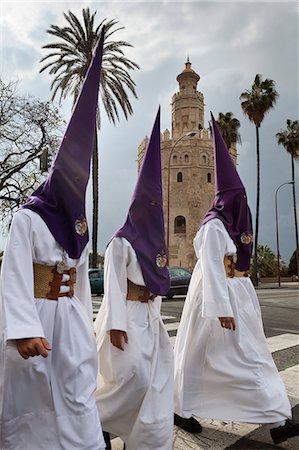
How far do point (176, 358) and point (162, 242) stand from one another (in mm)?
1176

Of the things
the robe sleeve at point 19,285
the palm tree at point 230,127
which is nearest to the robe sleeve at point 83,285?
the robe sleeve at point 19,285

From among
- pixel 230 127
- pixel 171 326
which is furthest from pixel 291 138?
→ pixel 171 326

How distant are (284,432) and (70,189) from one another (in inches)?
96.3

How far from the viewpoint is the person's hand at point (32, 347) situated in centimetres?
235

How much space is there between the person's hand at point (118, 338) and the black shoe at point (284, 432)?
1.38 metres

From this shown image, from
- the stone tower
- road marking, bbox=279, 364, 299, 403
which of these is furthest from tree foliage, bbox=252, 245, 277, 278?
road marking, bbox=279, 364, 299, 403

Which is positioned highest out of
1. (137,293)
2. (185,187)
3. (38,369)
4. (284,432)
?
(185,187)

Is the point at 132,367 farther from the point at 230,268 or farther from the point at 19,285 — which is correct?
the point at 230,268

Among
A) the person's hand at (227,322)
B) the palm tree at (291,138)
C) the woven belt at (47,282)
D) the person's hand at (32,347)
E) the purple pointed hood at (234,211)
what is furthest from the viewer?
the palm tree at (291,138)

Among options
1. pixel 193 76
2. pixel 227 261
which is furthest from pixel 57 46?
pixel 193 76

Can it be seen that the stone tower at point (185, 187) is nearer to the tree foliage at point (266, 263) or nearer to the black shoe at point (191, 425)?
the tree foliage at point (266, 263)

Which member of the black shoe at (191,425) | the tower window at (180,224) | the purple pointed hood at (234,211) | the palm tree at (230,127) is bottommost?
the black shoe at (191,425)

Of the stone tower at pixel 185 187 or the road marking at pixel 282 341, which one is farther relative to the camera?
the stone tower at pixel 185 187

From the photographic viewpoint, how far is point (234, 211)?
4.22 meters
